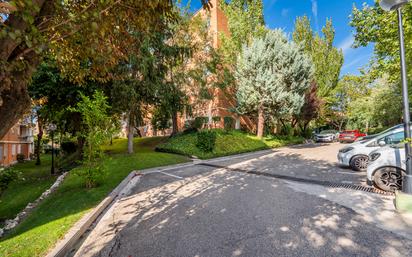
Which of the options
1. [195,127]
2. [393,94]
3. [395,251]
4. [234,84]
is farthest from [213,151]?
[393,94]

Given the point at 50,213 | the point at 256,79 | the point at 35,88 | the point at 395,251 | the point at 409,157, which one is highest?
the point at 256,79

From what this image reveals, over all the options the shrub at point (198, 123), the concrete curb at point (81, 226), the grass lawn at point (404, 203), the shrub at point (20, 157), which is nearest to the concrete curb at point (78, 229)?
the concrete curb at point (81, 226)

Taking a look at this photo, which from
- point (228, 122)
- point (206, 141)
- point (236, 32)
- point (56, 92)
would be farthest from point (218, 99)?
point (56, 92)

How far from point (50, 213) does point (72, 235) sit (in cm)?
241

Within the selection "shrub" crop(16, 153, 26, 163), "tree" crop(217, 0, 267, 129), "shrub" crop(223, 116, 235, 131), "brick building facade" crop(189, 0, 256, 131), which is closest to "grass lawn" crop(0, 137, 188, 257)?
"brick building facade" crop(189, 0, 256, 131)

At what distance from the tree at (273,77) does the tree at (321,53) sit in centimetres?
1030

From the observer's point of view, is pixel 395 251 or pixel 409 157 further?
pixel 409 157

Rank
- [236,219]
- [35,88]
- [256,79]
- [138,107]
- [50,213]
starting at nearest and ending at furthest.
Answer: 1. [236,219]
2. [50,213]
3. [35,88]
4. [138,107]
5. [256,79]

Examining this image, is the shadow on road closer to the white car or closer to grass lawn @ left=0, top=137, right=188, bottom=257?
grass lawn @ left=0, top=137, right=188, bottom=257

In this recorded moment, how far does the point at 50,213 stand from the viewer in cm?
550

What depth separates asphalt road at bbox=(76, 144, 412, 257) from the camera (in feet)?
10.4

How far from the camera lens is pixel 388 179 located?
5625mm

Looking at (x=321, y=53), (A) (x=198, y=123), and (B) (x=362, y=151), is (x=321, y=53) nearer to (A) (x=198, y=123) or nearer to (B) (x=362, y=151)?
(A) (x=198, y=123)

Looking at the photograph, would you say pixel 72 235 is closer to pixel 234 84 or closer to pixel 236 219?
pixel 236 219
